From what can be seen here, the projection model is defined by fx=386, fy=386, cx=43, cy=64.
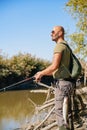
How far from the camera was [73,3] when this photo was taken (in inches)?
1229

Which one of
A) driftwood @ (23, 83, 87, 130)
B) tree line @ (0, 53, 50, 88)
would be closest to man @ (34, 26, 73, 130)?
driftwood @ (23, 83, 87, 130)

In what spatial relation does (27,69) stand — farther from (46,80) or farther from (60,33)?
(60,33)

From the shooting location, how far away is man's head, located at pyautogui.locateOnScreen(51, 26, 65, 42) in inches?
237

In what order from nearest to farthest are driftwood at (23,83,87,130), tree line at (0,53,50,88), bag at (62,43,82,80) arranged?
bag at (62,43,82,80) < driftwood at (23,83,87,130) < tree line at (0,53,50,88)

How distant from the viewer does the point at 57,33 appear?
604 cm

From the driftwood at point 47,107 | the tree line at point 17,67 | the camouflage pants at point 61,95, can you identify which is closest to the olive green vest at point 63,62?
the camouflage pants at point 61,95

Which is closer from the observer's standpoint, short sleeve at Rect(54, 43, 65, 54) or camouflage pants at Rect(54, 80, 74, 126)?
short sleeve at Rect(54, 43, 65, 54)

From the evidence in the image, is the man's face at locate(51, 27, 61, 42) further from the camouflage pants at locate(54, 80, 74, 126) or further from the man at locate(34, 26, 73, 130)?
the camouflage pants at locate(54, 80, 74, 126)

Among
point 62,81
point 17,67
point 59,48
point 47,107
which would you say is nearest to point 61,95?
point 62,81

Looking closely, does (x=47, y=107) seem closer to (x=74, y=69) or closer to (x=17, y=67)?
(x=74, y=69)

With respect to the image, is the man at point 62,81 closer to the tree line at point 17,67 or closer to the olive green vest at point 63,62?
the olive green vest at point 63,62

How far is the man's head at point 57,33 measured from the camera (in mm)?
6020

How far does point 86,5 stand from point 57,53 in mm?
25447

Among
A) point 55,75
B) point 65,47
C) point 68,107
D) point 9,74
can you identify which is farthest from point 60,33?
point 9,74
